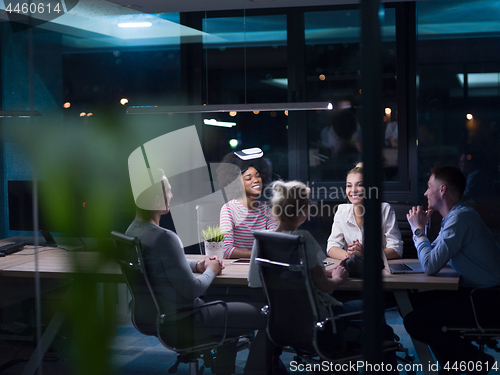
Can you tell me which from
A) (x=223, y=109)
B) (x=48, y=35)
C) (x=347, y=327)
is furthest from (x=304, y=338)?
(x=48, y=35)

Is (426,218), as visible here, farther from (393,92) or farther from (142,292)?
(393,92)

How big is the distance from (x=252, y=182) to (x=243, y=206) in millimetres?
232

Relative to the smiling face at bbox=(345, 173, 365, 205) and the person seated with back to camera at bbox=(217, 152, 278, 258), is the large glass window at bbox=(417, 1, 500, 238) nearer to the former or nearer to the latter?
the person seated with back to camera at bbox=(217, 152, 278, 258)

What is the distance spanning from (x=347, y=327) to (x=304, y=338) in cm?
22

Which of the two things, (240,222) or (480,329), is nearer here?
(480,329)

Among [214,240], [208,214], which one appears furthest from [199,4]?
[214,240]

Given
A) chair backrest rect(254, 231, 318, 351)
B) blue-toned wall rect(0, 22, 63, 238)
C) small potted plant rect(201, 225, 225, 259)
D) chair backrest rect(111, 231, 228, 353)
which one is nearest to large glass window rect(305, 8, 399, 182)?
small potted plant rect(201, 225, 225, 259)

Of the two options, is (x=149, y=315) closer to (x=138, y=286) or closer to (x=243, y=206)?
(x=138, y=286)

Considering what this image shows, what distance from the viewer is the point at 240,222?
297 cm

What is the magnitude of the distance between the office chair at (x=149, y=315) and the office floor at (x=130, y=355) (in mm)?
82

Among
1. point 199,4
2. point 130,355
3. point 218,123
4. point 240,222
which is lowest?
point 130,355

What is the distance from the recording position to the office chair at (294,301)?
2.09 m

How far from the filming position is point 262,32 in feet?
13.1

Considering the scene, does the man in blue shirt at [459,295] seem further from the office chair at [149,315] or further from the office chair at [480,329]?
the office chair at [149,315]
